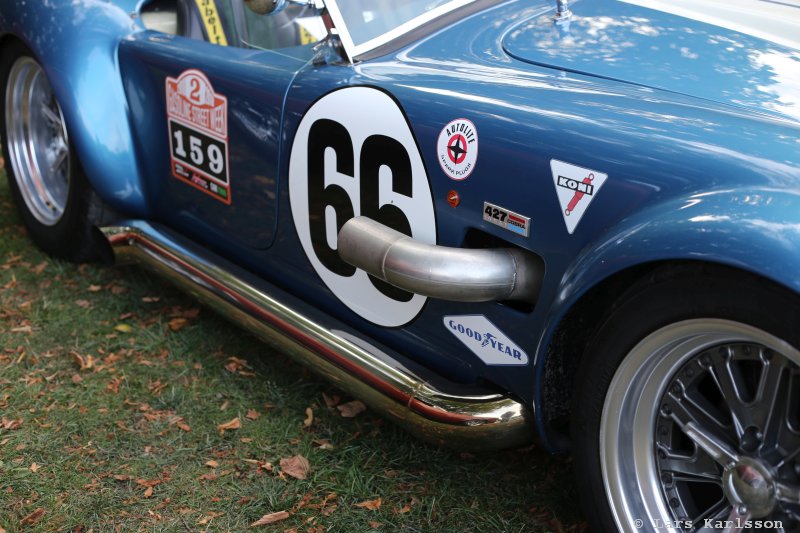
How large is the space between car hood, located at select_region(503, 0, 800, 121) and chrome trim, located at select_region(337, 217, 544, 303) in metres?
0.51

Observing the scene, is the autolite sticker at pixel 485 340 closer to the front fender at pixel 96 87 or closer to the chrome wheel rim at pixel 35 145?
the front fender at pixel 96 87

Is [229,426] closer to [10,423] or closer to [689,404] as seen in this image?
[10,423]

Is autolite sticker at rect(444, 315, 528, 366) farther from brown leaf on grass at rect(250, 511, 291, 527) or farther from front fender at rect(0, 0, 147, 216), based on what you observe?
front fender at rect(0, 0, 147, 216)

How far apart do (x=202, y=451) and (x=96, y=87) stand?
57.2 inches

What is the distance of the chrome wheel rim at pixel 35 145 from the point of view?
12.7ft

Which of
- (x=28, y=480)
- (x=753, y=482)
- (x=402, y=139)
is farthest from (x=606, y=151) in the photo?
(x=28, y=480)

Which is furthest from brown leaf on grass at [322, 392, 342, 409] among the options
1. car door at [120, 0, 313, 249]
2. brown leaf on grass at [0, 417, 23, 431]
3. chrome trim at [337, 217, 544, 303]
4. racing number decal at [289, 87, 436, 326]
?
brown leaf on grass at [0, 417, 23, 431]

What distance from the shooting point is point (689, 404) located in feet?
6.40

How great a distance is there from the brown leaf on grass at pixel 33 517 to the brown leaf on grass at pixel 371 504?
2.80ft

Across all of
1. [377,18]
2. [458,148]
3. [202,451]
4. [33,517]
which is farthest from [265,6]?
[33,517]

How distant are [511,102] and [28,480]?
1713 millimetres

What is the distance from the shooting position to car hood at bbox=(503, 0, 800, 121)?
2053 mm

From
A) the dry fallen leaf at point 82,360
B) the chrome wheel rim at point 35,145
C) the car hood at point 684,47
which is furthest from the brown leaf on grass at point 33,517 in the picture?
the car hood at point 684,47

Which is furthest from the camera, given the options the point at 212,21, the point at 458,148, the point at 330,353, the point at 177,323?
the point at 177,323
